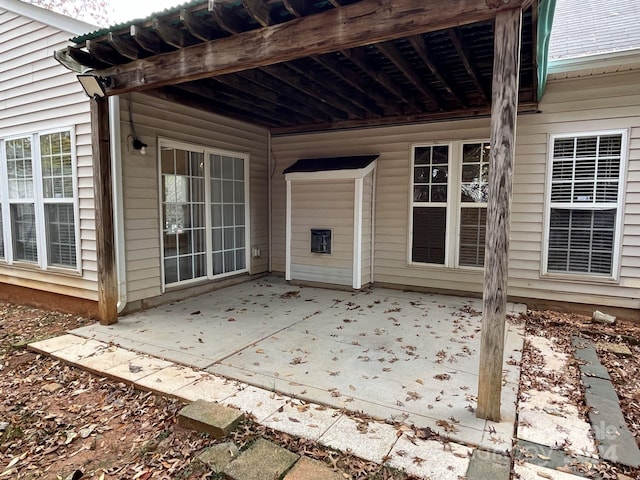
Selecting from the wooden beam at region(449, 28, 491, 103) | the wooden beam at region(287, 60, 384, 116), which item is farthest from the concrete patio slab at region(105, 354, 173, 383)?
the wooden beam at region(449, 28, 491, 103)

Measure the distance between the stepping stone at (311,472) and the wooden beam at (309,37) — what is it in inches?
108

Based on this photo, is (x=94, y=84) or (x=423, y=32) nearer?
(x=423, y=32)

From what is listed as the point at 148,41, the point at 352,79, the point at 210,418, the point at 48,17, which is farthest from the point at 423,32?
the point at 48,17

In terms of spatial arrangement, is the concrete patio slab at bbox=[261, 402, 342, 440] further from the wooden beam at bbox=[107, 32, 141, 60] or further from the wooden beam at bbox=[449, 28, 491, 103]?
the wooden beam at bbox=[107, 32, 141, 60]

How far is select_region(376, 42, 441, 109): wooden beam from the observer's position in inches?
136

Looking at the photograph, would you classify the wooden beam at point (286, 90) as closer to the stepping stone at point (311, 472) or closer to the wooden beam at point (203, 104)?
the wooden beam at point (203, 104)

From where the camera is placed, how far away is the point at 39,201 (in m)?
5.05

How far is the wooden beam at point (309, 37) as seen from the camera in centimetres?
239

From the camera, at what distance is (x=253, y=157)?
6832mm

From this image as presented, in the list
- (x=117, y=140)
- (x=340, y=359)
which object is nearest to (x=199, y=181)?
(x=117, y=140)

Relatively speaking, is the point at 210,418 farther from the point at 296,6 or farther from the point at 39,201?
the point at 39,201

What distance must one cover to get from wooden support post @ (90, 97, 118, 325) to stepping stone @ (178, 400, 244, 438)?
7.82ft

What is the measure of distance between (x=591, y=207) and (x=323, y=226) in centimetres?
377

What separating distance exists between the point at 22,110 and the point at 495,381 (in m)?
6.61
